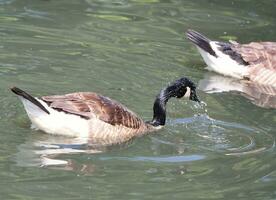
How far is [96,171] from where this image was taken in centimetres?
892

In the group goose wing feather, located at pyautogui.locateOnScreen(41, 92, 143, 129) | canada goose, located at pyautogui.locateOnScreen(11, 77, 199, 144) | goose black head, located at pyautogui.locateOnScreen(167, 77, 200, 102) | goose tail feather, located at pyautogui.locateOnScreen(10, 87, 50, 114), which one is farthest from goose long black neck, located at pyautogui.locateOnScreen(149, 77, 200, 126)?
goose tail feather, located at pyautogui.locateOnScreen(10, 87, 50, 114)

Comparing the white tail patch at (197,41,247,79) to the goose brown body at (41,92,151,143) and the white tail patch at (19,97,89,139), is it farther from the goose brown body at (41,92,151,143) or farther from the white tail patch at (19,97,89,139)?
the white tail patch at (19,97,89,139)

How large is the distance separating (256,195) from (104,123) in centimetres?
246

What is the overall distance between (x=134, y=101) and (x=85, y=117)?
70.4 inches

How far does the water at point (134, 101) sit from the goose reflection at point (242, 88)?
0.18m

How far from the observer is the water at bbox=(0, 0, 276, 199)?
28.5 feet

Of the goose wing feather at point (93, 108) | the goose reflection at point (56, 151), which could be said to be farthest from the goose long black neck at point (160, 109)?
the goose reflection at point (56, 151)

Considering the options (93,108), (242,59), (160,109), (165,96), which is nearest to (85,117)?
(93,108)

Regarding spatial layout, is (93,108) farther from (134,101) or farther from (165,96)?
(134,101)

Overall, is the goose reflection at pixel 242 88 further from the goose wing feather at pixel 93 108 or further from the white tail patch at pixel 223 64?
the goose wing feather at pixel 93 108

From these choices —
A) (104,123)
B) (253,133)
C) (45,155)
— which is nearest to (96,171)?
(45,155)

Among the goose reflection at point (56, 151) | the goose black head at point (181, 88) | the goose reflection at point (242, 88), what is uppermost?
the goose black head at point (181, 88)

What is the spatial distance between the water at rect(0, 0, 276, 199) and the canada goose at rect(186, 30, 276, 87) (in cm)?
39

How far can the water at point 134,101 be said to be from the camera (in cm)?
868
